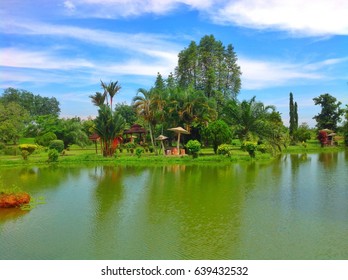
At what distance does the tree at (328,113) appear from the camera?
4134cm

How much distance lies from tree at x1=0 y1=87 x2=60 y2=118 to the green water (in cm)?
5681

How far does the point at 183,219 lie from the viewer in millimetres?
8758

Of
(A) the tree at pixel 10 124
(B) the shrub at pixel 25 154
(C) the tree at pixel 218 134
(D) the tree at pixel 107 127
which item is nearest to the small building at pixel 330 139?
(C) the tree at pixel 218 134

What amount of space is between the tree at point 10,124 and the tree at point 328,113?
33938 millimetres

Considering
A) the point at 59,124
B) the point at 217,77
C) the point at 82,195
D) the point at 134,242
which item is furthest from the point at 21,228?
the point at 217,77

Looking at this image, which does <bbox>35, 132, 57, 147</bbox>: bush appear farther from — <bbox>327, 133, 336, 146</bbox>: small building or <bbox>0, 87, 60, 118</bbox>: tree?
<bbox>0, 87, 60, 118</bbox>: tree

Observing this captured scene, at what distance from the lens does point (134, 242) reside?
7078mm

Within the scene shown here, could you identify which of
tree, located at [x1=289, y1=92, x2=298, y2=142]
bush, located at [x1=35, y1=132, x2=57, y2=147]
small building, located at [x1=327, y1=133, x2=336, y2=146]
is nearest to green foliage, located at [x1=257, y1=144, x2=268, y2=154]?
small building, located at [x1=327, y1=133, x2=336, y2=146]

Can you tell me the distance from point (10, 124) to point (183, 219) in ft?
83.1

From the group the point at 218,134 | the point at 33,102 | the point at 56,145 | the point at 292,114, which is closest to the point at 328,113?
the point at 292,114

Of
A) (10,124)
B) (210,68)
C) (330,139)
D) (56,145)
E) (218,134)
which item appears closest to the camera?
(218,134)

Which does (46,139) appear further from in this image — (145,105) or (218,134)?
(218,134)

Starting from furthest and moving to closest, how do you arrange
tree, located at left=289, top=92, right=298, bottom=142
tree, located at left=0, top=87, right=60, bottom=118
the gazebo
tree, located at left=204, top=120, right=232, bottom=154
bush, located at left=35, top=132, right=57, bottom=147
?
tree, located at left=0, top=87, right=60, bottom=118 < tree, located at left=289, top=92, right=298, bottom=142 < the gazebo < bush, located at left=35, top=132, right=57, bottom=147 < tree, located at left=204, top=120, right=232, bottom=154

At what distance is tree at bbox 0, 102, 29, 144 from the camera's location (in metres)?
29.1
